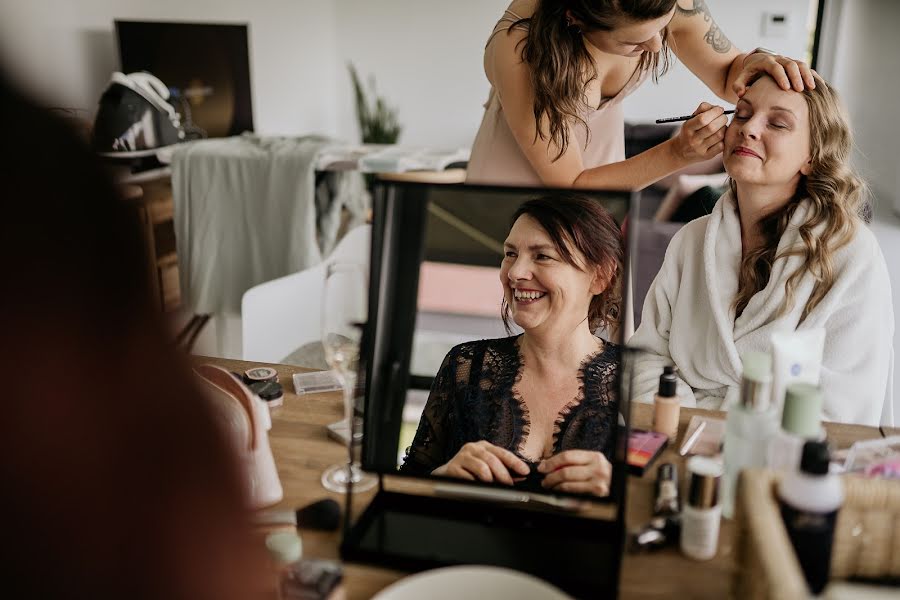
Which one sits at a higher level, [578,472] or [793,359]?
[793,359]

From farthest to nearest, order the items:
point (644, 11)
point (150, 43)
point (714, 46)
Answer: point (150, 43) → point (714, 46) → point (644, 11)

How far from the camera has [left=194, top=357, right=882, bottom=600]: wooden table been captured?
0.73 meters

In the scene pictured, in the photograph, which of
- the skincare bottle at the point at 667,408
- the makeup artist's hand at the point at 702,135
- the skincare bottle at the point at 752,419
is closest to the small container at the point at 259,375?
the skincare bottle at the point at 667,408

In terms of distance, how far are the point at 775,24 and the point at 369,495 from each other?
502 cm

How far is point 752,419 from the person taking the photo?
31.2 inches

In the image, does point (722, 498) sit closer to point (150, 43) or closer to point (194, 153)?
point (194, 153)

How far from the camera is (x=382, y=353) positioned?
2.87ft

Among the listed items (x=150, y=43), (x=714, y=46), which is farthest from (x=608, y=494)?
(x=150, y=43)

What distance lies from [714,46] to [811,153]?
0.41 metres

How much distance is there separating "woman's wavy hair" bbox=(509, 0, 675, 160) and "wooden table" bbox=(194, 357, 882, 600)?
2.07 ft

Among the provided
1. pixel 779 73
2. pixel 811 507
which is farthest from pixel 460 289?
pixel 779 73

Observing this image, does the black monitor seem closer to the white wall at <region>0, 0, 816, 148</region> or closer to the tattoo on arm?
the tattoo on arm

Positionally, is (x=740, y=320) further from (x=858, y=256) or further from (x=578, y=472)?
(x=578, y=472)

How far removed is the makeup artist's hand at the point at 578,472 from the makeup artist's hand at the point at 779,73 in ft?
3.06
